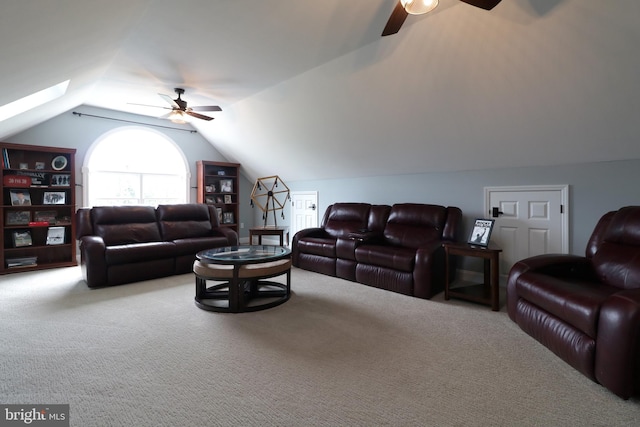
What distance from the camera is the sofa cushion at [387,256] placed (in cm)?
348

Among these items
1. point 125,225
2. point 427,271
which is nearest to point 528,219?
point 427,271

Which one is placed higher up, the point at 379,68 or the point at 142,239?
the point at 379,68

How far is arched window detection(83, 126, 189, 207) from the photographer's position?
217 inches

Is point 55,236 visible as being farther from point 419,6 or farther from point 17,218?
point 419,6

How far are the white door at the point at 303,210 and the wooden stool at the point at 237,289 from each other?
2918 mm

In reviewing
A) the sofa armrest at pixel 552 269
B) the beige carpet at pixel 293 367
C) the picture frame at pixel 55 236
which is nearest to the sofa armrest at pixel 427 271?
the beige carpet at pixel 293 367

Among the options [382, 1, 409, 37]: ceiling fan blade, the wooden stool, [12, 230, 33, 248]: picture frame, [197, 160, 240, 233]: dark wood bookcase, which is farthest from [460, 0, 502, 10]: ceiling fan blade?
[12, 230, 33, 248]: picture frame

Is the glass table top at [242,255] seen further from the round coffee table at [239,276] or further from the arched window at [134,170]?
the arched window at [134,170]

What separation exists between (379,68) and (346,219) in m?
2.33

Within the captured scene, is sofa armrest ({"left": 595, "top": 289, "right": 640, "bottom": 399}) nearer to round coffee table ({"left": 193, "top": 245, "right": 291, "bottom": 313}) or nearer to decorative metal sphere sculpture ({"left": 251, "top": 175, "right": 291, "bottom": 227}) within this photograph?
round coffee table ({"left": 193, "top": 245, "right": 291, "bottom": 313})

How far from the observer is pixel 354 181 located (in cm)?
554

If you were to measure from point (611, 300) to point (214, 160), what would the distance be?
6.88 m

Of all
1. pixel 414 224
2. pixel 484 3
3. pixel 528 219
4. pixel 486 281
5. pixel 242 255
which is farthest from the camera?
pixel 414 224

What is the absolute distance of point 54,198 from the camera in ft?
15.8
